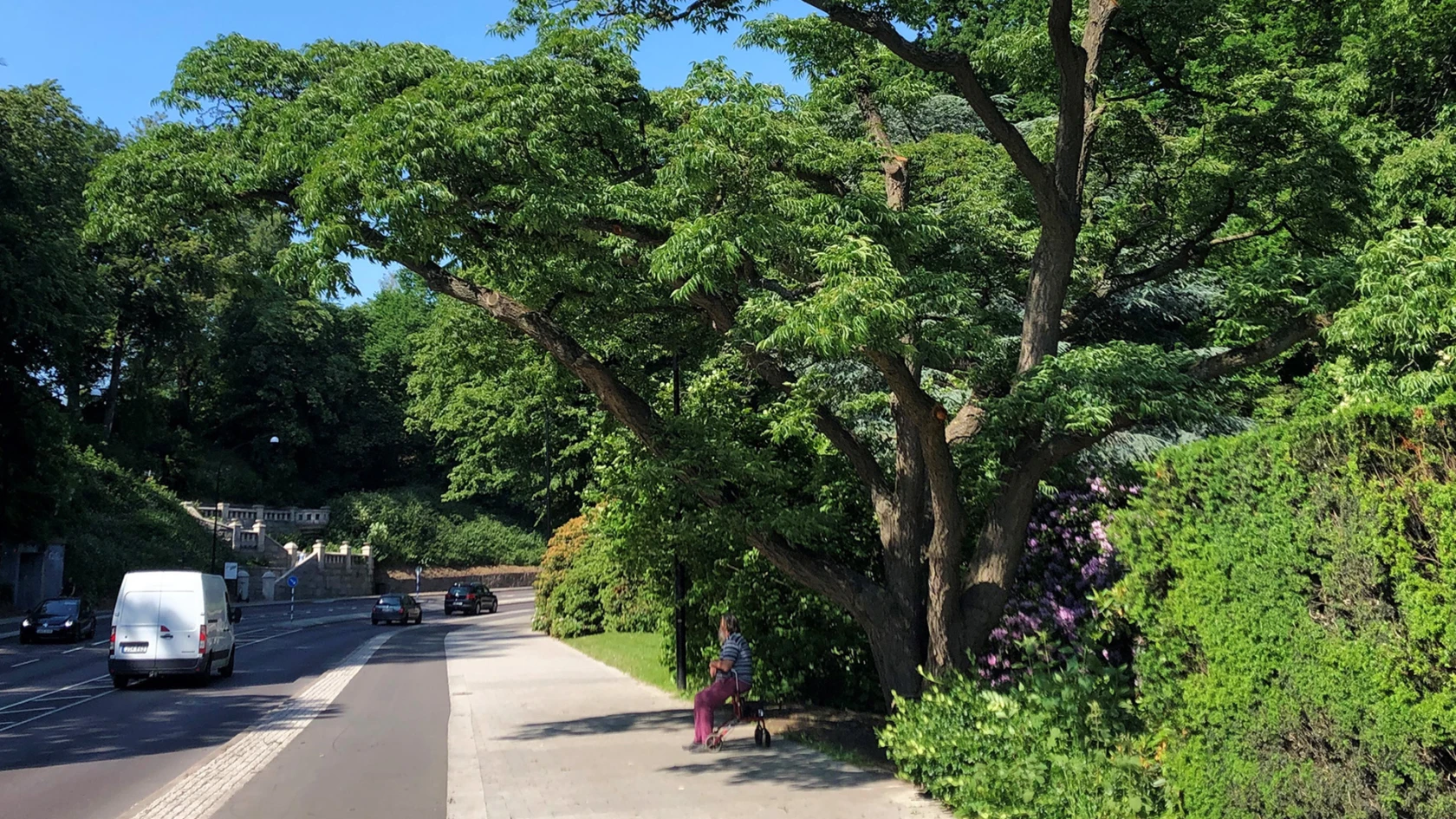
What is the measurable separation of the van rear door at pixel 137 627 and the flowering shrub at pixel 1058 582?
14843 mm

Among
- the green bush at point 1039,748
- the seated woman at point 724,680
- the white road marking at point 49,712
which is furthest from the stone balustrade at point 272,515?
the green bush at point 1039,748

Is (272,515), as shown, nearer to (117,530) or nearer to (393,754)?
(117,530)

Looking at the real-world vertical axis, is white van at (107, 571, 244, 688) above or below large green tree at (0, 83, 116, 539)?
below

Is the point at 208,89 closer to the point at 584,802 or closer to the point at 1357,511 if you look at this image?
the point at 584,802

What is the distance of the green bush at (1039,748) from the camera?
6902mm

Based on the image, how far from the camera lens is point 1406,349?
7996mm

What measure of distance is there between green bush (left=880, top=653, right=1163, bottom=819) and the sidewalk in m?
0.42

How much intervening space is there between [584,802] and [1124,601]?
4.36 metres

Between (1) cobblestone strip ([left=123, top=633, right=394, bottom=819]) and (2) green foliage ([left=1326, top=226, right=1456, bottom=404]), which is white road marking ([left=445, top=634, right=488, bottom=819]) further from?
(2) green foliage ([left=1326, top=226, right=1456, bottom=404])

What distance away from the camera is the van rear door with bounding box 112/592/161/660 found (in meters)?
18.3

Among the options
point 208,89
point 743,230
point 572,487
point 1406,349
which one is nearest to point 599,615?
point 572,487

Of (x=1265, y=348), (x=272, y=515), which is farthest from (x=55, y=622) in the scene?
(x=272, y=515)

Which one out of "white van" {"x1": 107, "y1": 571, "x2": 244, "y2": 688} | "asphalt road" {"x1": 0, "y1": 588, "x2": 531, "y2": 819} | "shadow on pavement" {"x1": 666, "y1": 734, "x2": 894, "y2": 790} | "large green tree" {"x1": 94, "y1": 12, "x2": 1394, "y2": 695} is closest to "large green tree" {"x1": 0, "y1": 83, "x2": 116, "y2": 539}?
"asphalt road" {"x1": 0, "y1": 588, "x2": 531, "y2": 819}

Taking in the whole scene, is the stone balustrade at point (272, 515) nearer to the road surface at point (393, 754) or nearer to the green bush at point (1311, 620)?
the road surface at point (393, 754)
